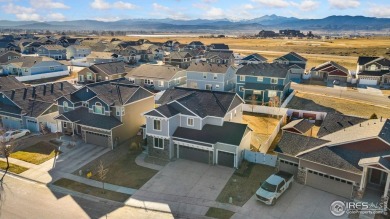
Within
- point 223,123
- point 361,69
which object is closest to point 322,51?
point 361,69

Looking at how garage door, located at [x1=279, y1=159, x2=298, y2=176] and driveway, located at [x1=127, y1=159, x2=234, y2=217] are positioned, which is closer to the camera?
driveway, located at [x1=127, y1=159, x2=234, y2=217]

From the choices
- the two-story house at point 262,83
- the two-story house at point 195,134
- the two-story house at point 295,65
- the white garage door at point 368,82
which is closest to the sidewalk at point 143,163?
the two-story house at point 195,134

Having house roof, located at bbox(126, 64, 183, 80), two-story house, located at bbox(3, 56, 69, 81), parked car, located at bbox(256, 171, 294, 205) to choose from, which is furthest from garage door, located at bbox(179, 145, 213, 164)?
two-story house, located at bbox(3, 56, 69, 81)

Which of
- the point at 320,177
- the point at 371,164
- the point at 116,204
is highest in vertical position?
the point at 371,164

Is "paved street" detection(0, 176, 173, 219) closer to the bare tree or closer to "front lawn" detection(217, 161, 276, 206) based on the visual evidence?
the bare tree

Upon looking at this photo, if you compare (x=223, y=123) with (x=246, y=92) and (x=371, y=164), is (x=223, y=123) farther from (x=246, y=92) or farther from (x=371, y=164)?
(x=246, y=92)

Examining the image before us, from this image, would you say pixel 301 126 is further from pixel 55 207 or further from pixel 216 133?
pixel 55 207
